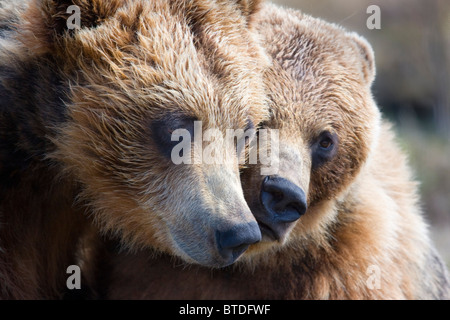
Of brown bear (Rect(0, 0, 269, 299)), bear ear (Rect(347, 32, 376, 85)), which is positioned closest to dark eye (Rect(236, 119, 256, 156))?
brown bear (Rect(0, 0, 269, 299))

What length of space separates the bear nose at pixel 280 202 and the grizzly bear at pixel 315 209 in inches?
0.4

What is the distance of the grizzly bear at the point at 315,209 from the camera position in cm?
505

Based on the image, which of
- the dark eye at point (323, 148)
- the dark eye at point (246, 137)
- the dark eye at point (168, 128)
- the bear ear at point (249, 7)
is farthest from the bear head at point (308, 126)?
the dark eye at point (168, 128)

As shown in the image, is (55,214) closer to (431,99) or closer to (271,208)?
(271,208)

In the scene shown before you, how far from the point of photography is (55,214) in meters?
5.15

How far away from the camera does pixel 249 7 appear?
493 cm

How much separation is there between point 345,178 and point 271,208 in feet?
3.22

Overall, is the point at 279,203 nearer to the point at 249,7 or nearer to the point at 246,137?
the point at 246,137

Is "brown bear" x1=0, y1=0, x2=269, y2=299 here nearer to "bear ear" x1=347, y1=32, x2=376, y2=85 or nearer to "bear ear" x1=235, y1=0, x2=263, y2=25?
"bear ear" x1=235, y1=0, x2=263, y2=25

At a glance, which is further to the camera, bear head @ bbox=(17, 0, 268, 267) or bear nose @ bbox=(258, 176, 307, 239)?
bear nose @ bbox=(258, 176, 307, 239)

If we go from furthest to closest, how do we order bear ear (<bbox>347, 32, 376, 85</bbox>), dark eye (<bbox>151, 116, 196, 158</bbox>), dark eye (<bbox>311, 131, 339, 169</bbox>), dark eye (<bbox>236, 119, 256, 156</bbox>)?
bear ear (<bbox>347, 32, 376, 85</bbox>), dark eye (<bbox>311, 131, 339, 169</bbox>), dark eye (<bbox>236, 119, 256, 156</bbox>), dark eye (<bbox>151, 116, 196, 158</bbox>)

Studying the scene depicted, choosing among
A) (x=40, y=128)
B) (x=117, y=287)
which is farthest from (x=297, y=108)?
(x=117, y=287)

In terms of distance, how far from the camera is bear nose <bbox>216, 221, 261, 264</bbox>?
3943 mm

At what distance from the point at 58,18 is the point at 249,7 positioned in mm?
1423
